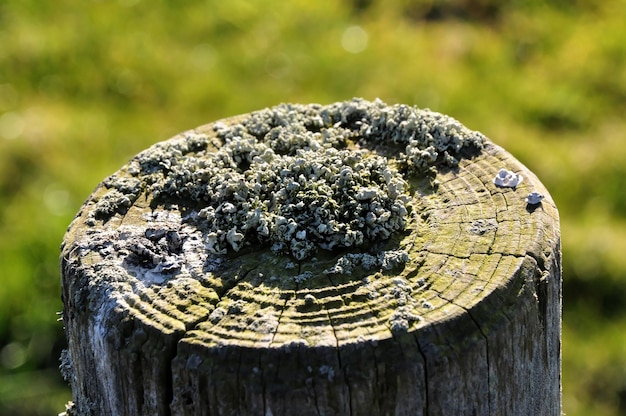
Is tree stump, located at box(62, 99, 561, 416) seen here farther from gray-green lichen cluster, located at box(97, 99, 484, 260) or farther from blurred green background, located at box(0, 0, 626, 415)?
blurred green background, located at box(0, 0, 626, 415)

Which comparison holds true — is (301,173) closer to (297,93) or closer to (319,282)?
(319,282)

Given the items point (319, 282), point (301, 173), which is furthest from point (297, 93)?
point (319, 282)

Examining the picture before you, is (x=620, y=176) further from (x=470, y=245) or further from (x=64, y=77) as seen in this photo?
(x=64, y=77)

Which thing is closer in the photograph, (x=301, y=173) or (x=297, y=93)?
(x=301, y=173)

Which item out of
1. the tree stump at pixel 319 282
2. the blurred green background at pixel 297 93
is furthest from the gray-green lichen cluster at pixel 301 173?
the blurred green background at pixel 297 93

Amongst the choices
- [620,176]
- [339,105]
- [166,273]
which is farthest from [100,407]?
[620,176]

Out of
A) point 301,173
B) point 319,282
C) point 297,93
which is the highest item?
point 297,93

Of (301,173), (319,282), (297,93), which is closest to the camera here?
(319,282)

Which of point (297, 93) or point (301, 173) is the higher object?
point (297, 93)
